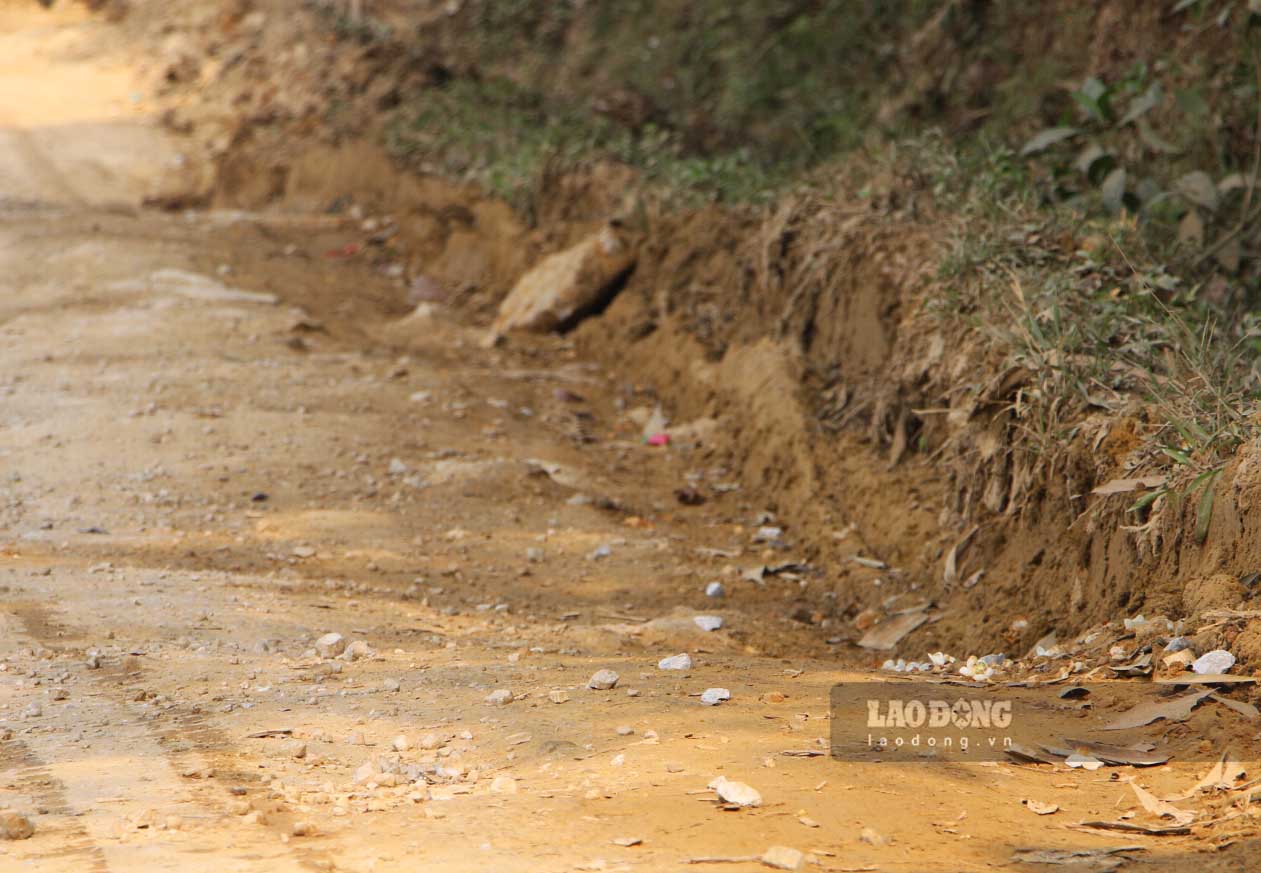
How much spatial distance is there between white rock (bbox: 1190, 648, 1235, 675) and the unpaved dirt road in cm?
36

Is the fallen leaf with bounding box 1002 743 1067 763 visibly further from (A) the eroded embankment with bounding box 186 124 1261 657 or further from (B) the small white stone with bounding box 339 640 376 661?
(B) the small white stone with bounding box 339 640 376 661

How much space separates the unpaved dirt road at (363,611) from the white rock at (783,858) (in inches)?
1.1

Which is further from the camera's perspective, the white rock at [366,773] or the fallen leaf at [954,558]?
the fallen leaf at [954,558]

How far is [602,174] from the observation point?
6652mm

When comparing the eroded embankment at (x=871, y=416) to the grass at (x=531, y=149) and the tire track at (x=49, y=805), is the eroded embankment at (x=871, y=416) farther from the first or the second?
the tire track at (x=49, y=805)

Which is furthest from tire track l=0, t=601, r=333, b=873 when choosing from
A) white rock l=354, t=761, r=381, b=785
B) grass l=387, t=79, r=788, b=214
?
grass l=387, t=79, r=788, b=214

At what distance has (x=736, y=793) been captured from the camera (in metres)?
2.02

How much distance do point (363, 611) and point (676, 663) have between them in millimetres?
933

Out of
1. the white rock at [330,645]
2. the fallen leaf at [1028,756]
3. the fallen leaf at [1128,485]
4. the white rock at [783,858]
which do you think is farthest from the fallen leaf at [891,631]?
the white rock at [783,858]

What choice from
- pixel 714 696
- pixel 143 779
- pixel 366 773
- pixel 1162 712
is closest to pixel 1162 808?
pixel 1162 712

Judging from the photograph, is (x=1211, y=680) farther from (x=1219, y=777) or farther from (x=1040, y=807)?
(x=1040, y=807)

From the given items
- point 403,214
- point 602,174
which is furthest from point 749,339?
point 403,214

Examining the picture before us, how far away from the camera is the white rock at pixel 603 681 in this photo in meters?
2.62

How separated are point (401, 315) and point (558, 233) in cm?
96
